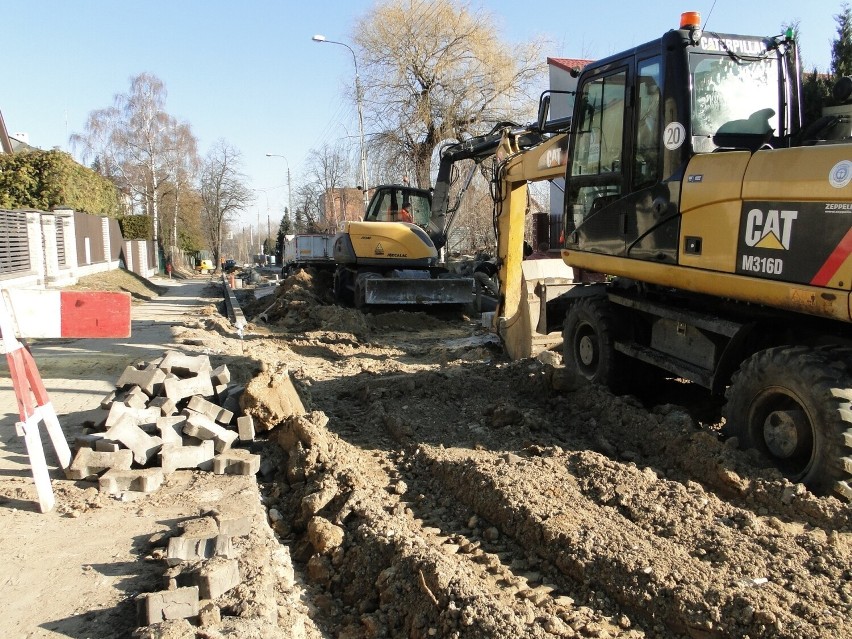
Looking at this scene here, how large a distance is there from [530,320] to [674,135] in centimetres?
340

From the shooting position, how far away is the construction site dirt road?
3.11 meters

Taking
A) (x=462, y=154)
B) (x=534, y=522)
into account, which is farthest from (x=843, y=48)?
(x=534, y=522)

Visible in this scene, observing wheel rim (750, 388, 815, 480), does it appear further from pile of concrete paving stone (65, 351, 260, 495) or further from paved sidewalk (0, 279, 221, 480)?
paved sidewalk (0, 279, 221, 480)

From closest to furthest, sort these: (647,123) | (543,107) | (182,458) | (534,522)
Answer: (534,522), (182,458), (647,123), (543,107)

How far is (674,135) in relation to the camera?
215 inches

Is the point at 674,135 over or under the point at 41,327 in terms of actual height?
over

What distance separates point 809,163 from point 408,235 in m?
11.8

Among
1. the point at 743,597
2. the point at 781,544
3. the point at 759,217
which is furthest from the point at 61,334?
the point at 759,217

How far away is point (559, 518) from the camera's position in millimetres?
3967

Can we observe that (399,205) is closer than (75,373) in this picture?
No

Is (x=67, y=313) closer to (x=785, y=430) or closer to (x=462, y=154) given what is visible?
(x=785, y=430)

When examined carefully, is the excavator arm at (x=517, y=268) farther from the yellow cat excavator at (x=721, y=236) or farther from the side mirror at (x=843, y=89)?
the side mirror at (x=843, y=89)

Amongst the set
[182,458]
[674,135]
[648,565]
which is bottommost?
[648,565]

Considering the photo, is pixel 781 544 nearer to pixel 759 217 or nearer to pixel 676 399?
pixel 759 217
